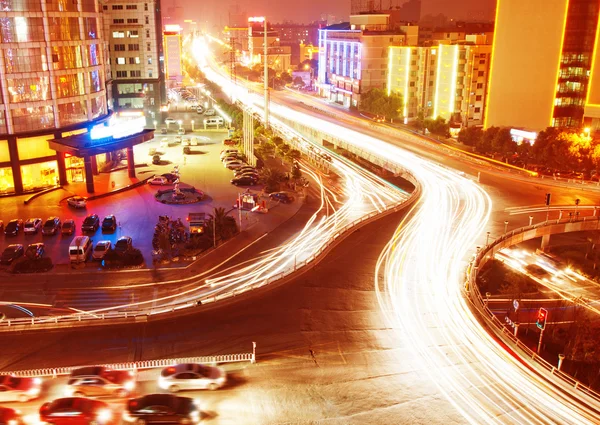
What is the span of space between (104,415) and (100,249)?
18496mm

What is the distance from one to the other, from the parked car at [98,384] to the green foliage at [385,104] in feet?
242

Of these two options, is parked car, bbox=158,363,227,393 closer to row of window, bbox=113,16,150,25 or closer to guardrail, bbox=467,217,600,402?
guardrail, bbox=467,217,600,402

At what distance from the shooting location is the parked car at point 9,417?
17.9 m

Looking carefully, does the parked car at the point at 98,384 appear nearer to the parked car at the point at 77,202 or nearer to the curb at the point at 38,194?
the parked car at the point at 77,202

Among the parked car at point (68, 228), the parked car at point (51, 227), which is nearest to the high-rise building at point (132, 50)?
the parked car at point (51, 227)

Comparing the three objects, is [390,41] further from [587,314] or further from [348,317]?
[348,317]

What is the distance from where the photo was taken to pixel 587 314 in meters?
35.9

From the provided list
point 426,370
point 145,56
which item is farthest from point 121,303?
point 145,56

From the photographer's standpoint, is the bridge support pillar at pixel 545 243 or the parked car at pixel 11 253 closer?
the parked car at pixel 11 253

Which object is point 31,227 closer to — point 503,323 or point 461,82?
point 503,323

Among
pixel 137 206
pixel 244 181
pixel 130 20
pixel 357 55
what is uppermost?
pixel 130 20

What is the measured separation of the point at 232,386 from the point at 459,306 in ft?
40.5

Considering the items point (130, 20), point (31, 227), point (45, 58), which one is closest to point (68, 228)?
point (31, 227)

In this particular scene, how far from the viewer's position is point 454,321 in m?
25.2
